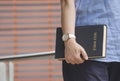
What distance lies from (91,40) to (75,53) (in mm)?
112

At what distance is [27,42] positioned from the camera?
541cm

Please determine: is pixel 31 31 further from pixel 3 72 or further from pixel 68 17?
pixel 68 17

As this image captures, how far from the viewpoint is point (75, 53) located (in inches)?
69.5

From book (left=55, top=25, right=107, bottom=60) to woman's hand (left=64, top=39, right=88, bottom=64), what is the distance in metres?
0.05

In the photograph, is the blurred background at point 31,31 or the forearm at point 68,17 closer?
the forearm at point 68,17

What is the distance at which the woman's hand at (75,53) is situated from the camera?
5.79 ft

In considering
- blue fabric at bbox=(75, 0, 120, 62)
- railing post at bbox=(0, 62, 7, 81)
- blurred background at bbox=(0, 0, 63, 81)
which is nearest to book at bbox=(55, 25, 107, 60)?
blue fabric at bbox=(75, 0, 120, 62)

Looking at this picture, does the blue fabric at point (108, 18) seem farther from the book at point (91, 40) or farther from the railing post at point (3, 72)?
the railing post at point (3, 72)

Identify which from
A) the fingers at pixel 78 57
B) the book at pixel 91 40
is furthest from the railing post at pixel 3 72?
the fingers at pixel 78 57

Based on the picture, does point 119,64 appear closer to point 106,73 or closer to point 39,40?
point 106,73

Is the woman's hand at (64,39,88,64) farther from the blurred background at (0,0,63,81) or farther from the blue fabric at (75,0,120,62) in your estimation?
the blurred background at (0,0,63,81)

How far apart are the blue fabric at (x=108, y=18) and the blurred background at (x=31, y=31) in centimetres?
343

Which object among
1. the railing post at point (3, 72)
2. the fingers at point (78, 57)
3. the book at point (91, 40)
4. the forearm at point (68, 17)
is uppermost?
the forearm at point (68, 17)

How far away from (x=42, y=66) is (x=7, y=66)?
230 centimetres
